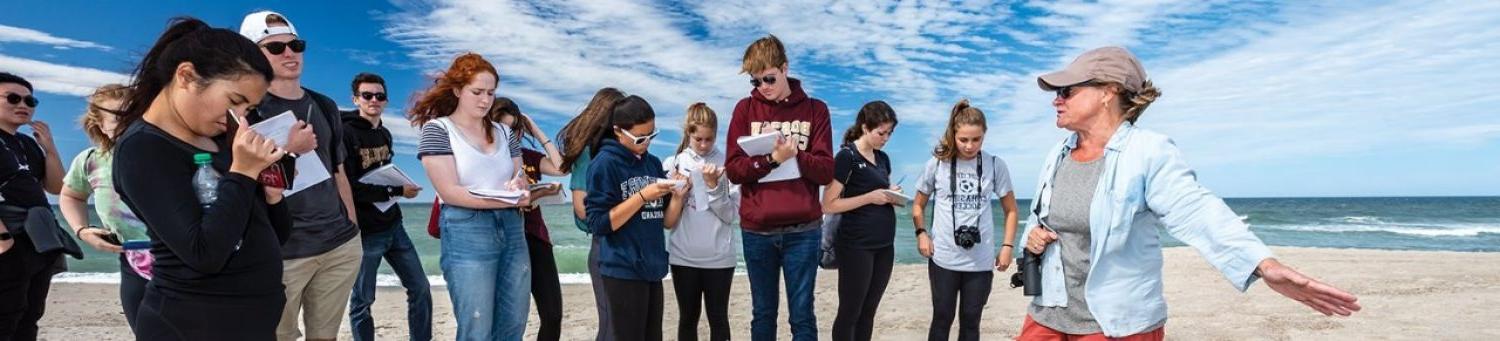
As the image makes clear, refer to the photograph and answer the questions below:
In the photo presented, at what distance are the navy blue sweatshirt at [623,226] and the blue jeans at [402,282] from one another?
1582mm

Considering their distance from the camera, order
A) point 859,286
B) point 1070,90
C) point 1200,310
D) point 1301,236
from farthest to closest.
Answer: point 1301,236 < point 1200,310 < point 859,286 < point 1070,90

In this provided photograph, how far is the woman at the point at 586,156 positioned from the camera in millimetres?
4160

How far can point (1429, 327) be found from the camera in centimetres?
697

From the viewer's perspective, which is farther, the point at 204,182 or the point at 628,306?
the point at 628,306

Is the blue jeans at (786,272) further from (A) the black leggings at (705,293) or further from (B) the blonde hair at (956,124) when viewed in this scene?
(B) the blonde hair at (956,124)

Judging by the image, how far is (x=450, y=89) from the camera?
386cm

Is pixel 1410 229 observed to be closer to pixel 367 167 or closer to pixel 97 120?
pixel 367 167

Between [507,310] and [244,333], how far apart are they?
164 cm

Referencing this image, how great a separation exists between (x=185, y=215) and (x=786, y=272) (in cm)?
285

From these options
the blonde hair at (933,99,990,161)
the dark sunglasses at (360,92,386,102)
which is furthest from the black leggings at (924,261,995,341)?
the dark sunglasses at (360,92,386,102)

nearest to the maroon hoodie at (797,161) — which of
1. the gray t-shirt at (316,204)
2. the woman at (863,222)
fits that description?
the woman at (863,222)

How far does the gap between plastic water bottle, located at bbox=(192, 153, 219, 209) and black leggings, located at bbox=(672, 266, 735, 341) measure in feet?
8.13

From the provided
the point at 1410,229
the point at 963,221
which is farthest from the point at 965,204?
the point at 1410,229

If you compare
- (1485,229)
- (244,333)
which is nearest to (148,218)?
(244,333)
